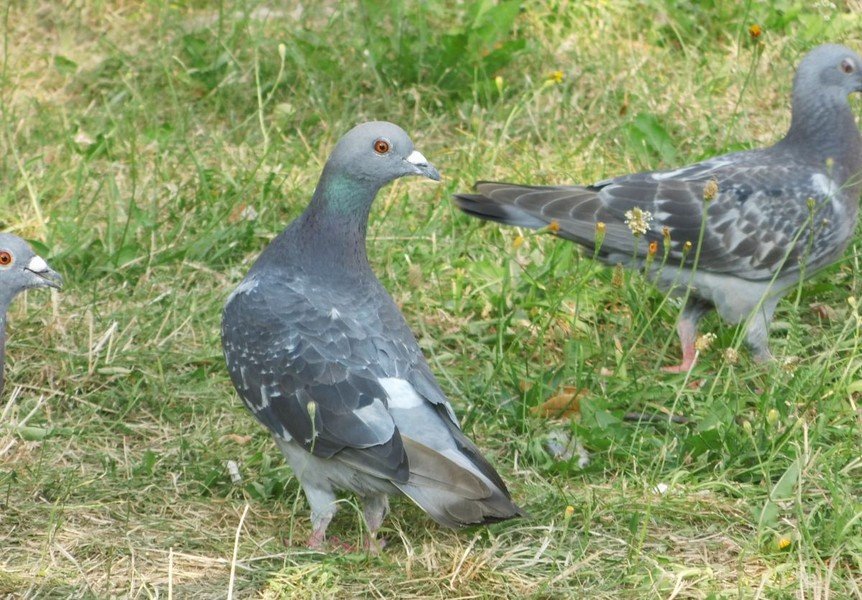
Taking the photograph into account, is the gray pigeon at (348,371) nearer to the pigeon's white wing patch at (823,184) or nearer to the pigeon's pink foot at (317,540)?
the pigeon's pink foot at (317,540)

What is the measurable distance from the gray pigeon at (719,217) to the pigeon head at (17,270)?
1.68 m

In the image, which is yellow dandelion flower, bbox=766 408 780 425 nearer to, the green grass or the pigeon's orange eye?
the green grass

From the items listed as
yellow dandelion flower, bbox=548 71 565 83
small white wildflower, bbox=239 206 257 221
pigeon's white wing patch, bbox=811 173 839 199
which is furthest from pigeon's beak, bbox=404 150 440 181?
yellow dandelion flower, bbox=548 71 565 83

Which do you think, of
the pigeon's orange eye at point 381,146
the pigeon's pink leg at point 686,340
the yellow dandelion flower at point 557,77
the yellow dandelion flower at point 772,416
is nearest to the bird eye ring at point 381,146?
the pigeon's orange eye at point 381,146

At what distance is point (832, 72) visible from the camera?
5484mm

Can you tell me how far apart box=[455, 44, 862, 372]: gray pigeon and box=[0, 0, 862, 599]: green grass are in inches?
6.1

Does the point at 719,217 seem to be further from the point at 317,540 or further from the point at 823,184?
the point at 317,540

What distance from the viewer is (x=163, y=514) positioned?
13.6ft

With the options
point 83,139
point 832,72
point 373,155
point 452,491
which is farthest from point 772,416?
point 83,139

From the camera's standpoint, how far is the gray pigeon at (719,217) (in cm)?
515

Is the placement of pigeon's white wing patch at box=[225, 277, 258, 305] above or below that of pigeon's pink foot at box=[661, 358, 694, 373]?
above

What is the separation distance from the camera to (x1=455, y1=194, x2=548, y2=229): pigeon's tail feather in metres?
5.18

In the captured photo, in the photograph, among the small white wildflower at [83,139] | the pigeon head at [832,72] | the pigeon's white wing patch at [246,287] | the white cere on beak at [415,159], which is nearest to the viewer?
the pigeon's white wing patch at [246,287]

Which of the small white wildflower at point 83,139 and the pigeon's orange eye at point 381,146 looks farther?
the small white wildflower at point 83,139
